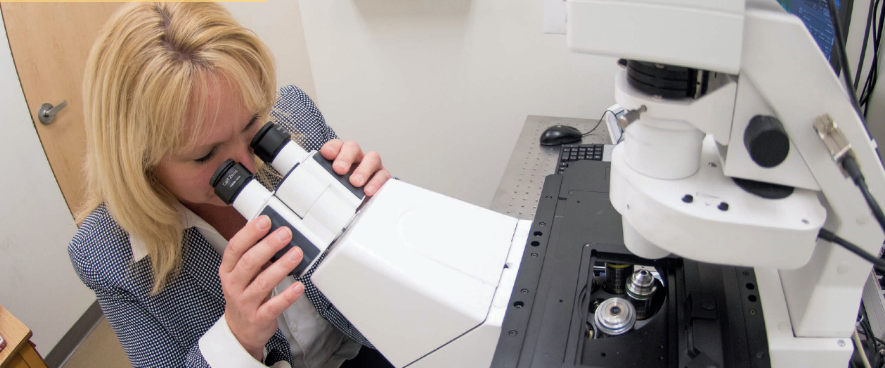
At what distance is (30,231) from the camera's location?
2.13 meters

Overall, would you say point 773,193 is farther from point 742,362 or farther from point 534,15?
point 534,15

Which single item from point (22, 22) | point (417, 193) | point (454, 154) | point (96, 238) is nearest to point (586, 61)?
point (454, 154)

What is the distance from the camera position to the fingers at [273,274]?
76 centimetres

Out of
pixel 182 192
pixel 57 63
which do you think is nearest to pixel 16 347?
pixel 182 192

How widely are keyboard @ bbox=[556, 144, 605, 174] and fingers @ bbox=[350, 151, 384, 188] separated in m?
0.57

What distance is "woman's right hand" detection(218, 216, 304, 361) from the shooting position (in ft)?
2.53

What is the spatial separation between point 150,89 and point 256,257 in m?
0.32

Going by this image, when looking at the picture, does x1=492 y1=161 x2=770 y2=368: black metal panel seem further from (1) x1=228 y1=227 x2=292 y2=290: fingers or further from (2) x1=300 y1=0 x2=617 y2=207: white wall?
(2) x1=300 y1=0 x2=617 y2=207: white wall

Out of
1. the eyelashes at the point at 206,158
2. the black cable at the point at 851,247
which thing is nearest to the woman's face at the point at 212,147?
the eyelashes at the point at 206,158

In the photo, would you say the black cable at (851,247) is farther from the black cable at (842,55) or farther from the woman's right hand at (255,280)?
the woman's right hand at (255,280)

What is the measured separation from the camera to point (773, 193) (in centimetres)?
58

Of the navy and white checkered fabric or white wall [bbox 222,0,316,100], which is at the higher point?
white wall [bbox 222,0,316,100]

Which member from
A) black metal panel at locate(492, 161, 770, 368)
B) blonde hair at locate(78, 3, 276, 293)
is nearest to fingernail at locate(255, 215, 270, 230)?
blonde hair at locate(78, 3, 276, 293)

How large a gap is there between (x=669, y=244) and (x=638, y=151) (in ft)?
0.34
